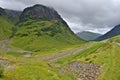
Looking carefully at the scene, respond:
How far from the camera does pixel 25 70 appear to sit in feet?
263

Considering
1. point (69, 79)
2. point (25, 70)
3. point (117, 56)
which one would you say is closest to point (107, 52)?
point (117, 56)

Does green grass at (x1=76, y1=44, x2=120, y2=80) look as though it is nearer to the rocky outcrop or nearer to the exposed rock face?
the rocky outcrop

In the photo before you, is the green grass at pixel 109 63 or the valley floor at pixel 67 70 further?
the green grass at pixel 109 63

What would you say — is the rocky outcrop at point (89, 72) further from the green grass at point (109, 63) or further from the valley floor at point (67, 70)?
the green grass at point (109, 63)

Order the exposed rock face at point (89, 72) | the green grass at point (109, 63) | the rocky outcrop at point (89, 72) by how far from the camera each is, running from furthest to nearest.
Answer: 1. the green grass at point (109, 63)
2. the exposed rock face at point (89, 72)
3. the rocky outcrop at point (89, 72)

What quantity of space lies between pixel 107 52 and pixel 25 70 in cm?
7321

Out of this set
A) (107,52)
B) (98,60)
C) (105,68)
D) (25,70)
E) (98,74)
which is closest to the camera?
(25,70)

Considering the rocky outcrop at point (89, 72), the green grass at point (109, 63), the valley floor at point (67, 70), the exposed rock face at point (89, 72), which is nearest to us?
the valley floor at point (67, 70)

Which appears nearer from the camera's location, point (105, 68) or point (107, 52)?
point (105, 68)

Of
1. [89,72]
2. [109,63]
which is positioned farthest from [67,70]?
[109,63]

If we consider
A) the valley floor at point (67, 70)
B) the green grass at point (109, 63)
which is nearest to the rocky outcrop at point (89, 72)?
the valley floor at point (67, 70)

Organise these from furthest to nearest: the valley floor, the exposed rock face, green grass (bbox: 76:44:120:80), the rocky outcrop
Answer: green grass (bbox: 76:44:120:80)
the exposed rock face
the rocky outcrop
the valley floor

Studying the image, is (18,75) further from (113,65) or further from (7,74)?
(113,65)

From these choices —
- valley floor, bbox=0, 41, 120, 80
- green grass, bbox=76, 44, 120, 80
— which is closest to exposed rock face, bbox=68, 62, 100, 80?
valley floor, bbox=0, 41, 120, 80
